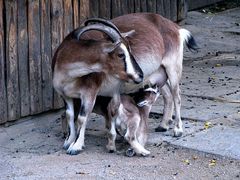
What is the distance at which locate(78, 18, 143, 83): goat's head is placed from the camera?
7262 mm

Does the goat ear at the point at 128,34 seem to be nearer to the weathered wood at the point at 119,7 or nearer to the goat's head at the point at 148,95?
the goat's head at the point at 148,95

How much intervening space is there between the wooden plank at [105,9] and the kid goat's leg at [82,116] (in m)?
3.05

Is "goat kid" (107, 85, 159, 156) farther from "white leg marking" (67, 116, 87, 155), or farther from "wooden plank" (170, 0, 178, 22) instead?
"wooden plank" (170, 0, 178, 22)

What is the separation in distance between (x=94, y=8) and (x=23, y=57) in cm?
209

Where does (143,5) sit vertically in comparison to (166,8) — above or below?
above

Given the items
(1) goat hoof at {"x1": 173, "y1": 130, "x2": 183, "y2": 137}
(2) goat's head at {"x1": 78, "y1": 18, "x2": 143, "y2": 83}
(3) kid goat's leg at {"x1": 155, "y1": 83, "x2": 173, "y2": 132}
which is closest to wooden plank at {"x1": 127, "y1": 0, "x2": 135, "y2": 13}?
(3) kid goat's leg at {"x1": 155, "y1": 83, "x2": 173, "y2": 132}

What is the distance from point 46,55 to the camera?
8.59 m

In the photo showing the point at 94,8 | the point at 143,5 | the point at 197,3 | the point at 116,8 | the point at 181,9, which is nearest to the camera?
the point at 94,8

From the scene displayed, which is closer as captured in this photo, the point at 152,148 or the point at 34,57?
the point at 152,148

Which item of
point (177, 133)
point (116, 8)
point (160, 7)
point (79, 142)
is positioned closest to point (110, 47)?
point (79, 142)

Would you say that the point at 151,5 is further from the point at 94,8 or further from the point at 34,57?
the point at 34,57

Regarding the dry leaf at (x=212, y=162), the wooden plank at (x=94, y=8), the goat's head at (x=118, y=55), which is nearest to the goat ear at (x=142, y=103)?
the goat's head at (x=118, y=55)

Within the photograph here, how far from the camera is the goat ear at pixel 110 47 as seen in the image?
7.24m

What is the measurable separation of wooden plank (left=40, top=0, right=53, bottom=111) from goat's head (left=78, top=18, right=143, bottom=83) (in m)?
1.29
